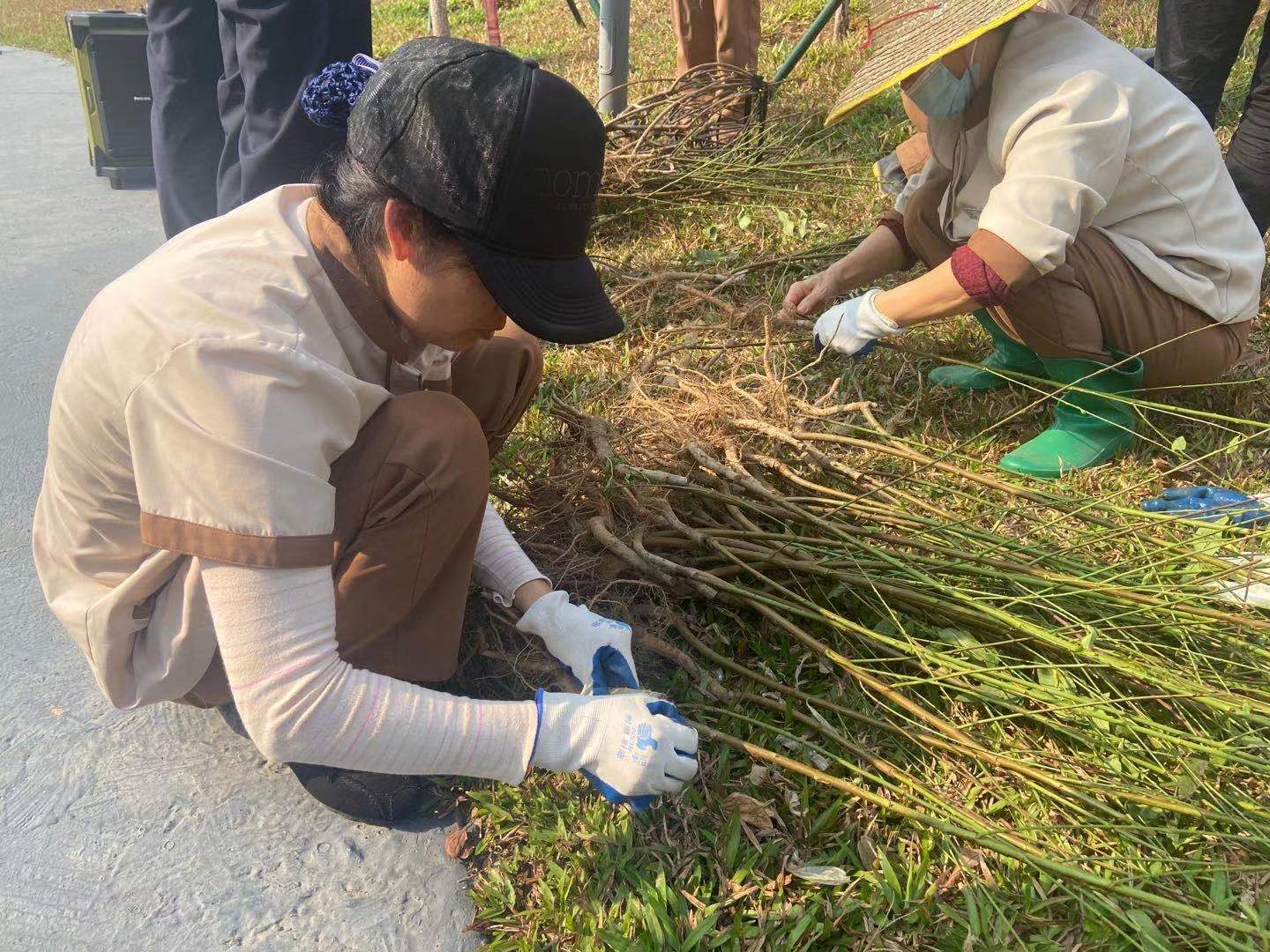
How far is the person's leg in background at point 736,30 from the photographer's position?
3996mm

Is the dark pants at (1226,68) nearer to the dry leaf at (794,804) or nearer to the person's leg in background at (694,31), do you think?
the person's leg in background at (694,31)

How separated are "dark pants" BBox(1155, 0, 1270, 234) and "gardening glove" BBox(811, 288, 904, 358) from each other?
4.27 ft

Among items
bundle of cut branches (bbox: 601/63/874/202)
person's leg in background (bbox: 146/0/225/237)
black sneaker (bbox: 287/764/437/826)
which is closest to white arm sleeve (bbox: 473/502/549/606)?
black sneaker (bbox: 287/764/437/826)

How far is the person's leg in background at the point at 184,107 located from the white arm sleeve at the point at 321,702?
2.19m

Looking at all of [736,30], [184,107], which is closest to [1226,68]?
[736,30]

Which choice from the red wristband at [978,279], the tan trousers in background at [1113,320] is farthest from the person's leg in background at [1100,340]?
the red wristband at [978,279]

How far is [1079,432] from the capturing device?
2201mm

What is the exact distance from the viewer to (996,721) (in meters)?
1.52

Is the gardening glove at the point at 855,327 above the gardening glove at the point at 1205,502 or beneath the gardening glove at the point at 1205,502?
above

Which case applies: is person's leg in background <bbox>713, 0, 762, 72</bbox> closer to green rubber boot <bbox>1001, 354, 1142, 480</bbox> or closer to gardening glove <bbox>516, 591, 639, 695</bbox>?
green rubber boot <bbox>1001, 354, 1142, 480</bbox>

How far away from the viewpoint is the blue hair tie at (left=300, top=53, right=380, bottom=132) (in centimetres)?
122

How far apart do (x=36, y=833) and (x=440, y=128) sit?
3.93ft

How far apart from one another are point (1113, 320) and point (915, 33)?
0.76 metres

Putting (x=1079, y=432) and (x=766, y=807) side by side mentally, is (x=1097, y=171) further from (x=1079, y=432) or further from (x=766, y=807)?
(x=766, y=807)
